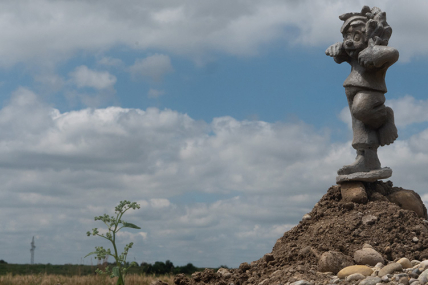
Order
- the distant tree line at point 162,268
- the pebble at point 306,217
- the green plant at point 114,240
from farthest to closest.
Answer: the distant tree line at point 162,268 < the pebble at point 306,217 < the green plant at point 114,240

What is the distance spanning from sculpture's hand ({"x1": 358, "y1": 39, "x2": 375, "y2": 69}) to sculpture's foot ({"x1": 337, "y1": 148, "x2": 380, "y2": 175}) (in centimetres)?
161

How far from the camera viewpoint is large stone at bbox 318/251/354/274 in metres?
6.26

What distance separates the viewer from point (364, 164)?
8.07 meters

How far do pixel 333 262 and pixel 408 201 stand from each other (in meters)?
2.70

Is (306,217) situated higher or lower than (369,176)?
lower

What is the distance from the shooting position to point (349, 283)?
562cm

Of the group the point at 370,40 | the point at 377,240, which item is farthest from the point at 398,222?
the point at 370,40

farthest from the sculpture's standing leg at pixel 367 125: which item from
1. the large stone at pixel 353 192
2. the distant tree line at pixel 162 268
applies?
the distant tree line at pixel 162 268

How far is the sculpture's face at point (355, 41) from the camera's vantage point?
814cm

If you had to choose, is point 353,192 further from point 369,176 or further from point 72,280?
point 72,280

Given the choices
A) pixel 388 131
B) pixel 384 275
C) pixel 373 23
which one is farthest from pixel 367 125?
pixel 384 275

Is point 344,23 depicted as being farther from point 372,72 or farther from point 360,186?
point 360,186

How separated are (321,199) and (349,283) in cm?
292

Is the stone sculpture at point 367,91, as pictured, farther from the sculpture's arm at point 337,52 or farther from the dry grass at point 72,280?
the dry grass at point 72,280
